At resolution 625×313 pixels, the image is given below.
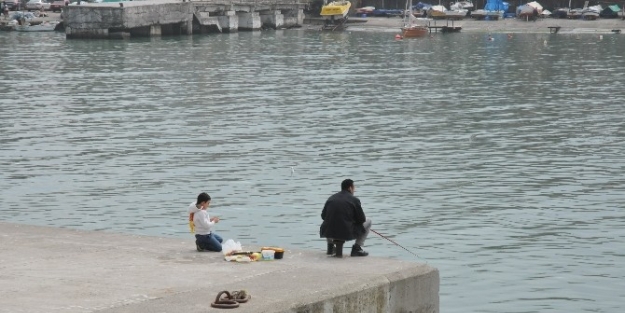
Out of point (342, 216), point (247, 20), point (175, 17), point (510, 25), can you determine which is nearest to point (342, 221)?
point (342, 216)

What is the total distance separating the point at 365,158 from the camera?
148ft

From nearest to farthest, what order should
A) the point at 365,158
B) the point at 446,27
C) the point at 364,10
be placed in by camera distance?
the point at 365,158, the point at 446,27, the point at 364,10

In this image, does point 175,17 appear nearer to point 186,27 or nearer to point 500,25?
point 186,27

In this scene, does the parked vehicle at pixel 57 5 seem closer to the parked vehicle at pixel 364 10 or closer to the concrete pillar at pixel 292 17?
the concrete pillar at pixel 292 17

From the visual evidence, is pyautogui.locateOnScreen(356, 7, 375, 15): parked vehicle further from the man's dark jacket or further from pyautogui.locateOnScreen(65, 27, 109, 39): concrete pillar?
the man's dark jacket

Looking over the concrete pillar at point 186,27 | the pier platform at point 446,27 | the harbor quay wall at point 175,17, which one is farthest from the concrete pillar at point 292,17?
the concrete pillar at point 186,27

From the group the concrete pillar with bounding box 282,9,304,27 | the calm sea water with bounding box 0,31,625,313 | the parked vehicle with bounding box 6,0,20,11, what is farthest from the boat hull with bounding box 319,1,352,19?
the calm sea water with bounding box 0,31,625,313

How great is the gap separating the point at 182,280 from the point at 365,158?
25707 mm

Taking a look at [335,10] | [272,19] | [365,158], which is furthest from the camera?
[335,10]

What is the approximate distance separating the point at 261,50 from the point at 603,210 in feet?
243

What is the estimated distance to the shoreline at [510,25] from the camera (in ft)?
456

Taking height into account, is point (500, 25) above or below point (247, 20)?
below

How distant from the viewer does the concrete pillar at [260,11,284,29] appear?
14786 cm

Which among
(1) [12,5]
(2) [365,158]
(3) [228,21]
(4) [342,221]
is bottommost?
(1) [12,5]
